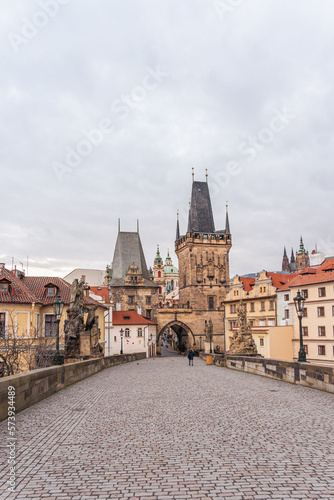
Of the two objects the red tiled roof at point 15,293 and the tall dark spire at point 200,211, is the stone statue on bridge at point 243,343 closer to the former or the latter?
the red tiled roof at point 15,293

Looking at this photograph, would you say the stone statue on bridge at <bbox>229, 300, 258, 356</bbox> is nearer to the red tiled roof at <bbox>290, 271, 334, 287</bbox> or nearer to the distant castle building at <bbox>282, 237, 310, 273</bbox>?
the red tiled roof at <bbox>290, 271, 334, 287</bbox>

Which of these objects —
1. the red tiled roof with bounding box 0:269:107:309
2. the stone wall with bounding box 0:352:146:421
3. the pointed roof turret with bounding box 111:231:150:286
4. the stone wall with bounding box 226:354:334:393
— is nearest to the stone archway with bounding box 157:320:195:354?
the pointed roof turret with bounding box 111:231:150:286

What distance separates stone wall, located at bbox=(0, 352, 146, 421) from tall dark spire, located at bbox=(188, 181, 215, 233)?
63767 millimetres

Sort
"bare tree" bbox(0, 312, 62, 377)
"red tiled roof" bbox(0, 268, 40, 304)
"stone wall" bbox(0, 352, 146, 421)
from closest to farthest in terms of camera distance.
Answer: "stone wall" bbox(0, 352, 146, 421), "bare tree" bbox(0, 312, 62, 377), "red tiled roof" bbox(0, 268, 40, 304)

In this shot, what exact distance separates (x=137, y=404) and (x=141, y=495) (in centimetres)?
666

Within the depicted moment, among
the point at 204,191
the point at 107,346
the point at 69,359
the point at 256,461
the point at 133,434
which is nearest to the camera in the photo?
the point at 256,461

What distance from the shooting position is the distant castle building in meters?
158

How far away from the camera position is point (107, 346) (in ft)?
173

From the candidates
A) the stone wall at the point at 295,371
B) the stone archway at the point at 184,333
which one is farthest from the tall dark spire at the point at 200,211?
the stone wall at the point at 295,371

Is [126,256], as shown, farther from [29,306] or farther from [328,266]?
[29,306]

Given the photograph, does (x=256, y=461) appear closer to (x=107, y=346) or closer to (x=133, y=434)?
(x=133, y=434)

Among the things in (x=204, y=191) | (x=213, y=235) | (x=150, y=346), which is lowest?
(x=150, y=346)

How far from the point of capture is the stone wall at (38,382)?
8539 millimetres

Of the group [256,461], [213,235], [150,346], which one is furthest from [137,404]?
[213,235]
